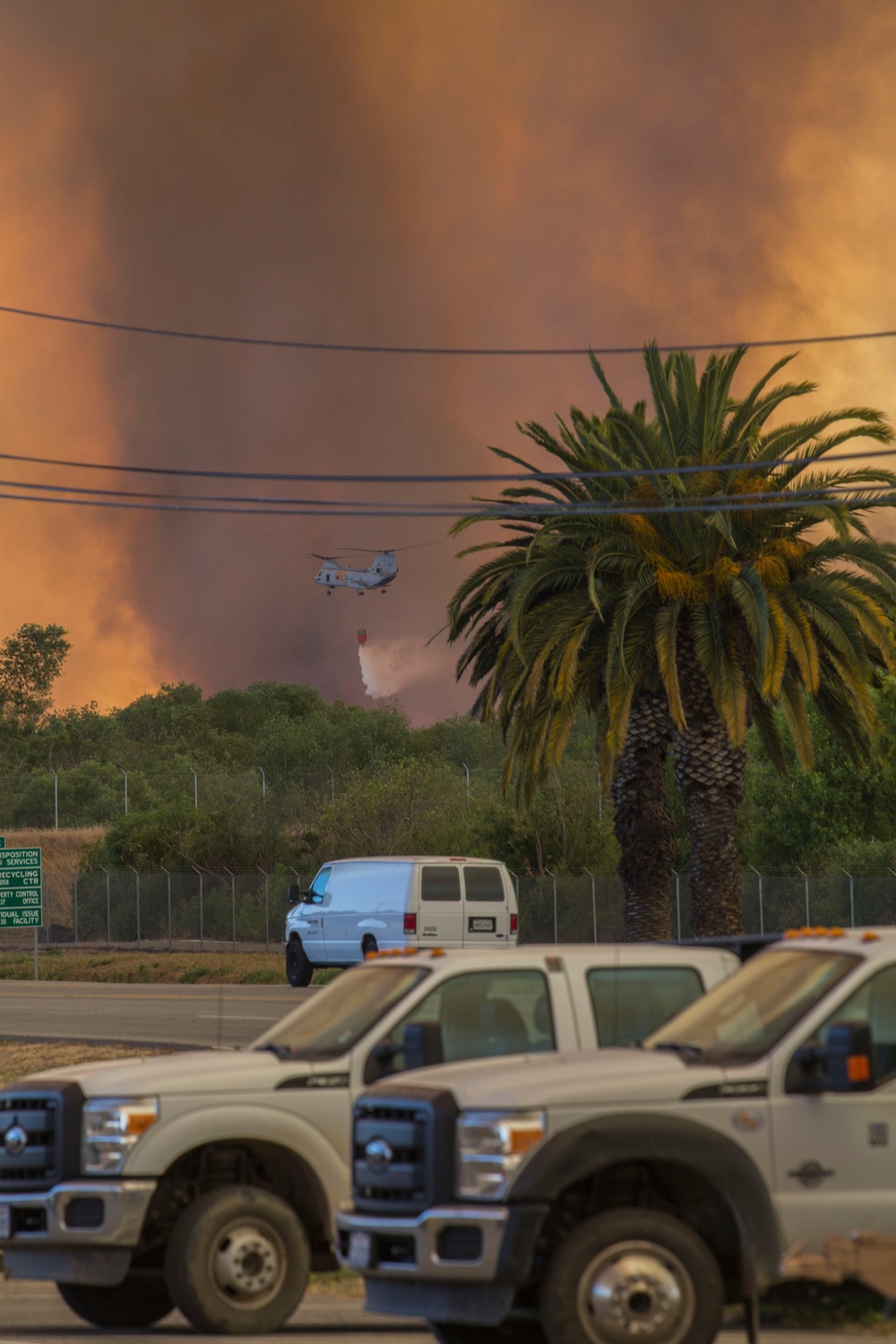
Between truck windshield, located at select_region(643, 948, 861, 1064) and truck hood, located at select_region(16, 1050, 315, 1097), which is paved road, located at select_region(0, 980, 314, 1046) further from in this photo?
truck windshield, located at select_region(643, 948, 861, 1064)

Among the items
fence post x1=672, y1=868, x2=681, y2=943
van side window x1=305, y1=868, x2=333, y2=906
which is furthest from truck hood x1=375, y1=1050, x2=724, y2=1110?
fence post x1=672, y1=868, x2=681, y2=943

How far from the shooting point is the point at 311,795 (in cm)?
6656

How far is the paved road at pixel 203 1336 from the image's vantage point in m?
8.77

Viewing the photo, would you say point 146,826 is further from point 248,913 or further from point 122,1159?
point 122,1159

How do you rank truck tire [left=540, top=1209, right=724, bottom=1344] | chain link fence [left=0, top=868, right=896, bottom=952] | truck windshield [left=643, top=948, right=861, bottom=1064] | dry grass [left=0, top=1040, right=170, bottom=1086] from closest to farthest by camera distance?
truck tire [left=540, top=1209, right=724, bottom=1344] < truck windshield [left=643, top=948, right=861, bottom=1064] < dry grass [left=0, top=1040, right=170, bottom=1086] < chain link fence [left=0, top=868, right=896, bottom=952]

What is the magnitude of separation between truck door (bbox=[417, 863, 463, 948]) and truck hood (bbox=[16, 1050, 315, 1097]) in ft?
74.6

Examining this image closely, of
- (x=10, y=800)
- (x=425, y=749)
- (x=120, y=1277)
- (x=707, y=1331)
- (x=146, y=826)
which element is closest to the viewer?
(x=707, y=1331)

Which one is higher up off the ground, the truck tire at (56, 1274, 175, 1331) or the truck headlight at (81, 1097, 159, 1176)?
the truck headlight at (81, 1097, 159, 1176)

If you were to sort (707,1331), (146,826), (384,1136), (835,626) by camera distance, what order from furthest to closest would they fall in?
(146,826)
(835,626)
(384,1136)
(707,1331)

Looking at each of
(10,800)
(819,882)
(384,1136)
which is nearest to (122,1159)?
(384,1136)

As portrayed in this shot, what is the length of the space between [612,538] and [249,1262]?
63.7 feet

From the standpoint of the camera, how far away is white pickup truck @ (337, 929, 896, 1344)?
A: 691 centimetres

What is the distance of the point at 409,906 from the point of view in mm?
31656

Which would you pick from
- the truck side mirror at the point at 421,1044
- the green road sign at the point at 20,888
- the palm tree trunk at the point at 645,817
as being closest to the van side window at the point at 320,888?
the green road sign at the point at 20,888
